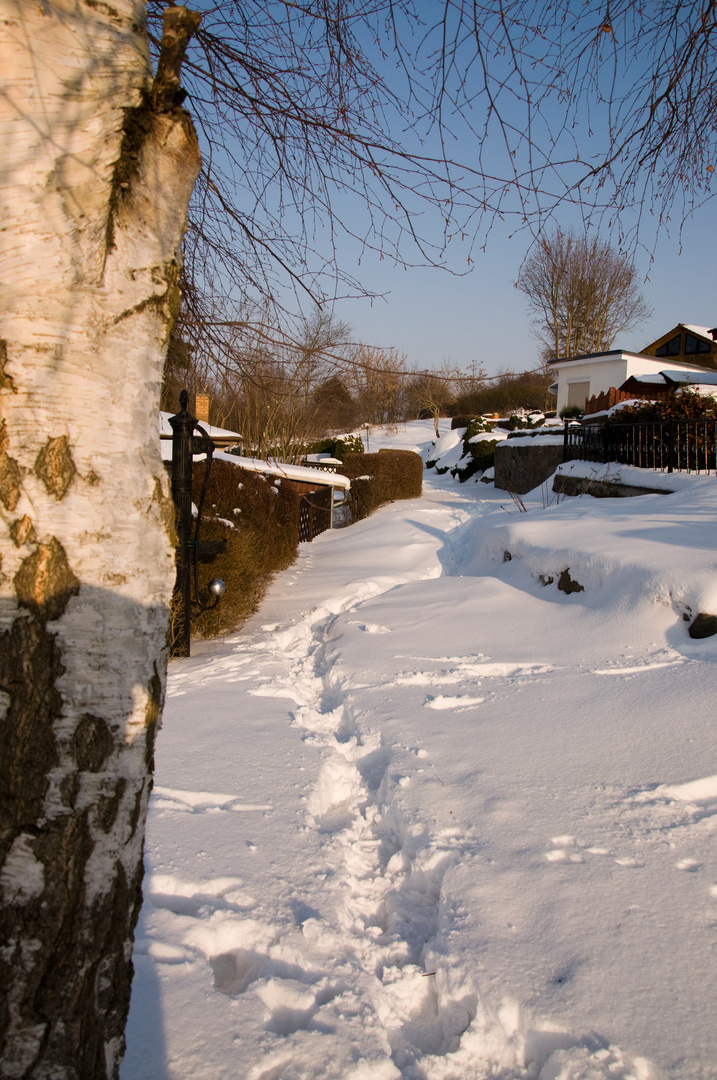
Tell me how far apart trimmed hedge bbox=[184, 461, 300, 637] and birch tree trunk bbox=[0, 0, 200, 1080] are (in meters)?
4.42

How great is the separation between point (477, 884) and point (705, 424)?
8795 millimetres

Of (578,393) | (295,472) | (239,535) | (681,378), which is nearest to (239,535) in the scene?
(239,535)

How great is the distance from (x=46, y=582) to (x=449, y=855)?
72.9 inches

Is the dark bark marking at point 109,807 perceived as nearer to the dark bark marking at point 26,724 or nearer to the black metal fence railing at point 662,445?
the dark bark marking at point 26,724

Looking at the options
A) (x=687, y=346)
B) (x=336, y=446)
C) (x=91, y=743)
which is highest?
(x=687, y=346)

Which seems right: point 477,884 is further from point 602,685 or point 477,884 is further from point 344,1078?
point 602,685

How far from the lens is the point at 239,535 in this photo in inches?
237

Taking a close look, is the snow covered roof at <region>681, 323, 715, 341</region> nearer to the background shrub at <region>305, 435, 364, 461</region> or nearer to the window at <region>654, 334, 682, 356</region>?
the window at <region>654, 334, 682, 356</region>

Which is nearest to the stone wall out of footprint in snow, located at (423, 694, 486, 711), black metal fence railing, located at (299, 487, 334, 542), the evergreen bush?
black metal fence railing, located at (299, 487, 334, 542)

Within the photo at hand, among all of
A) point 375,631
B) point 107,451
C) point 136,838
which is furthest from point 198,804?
point 375,631

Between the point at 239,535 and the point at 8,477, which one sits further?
the point at 239,535

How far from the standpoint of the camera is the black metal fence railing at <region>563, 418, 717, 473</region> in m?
8.98

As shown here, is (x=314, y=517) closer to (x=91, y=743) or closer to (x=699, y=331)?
(x=91, y=743)

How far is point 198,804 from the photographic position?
2.55 meters
